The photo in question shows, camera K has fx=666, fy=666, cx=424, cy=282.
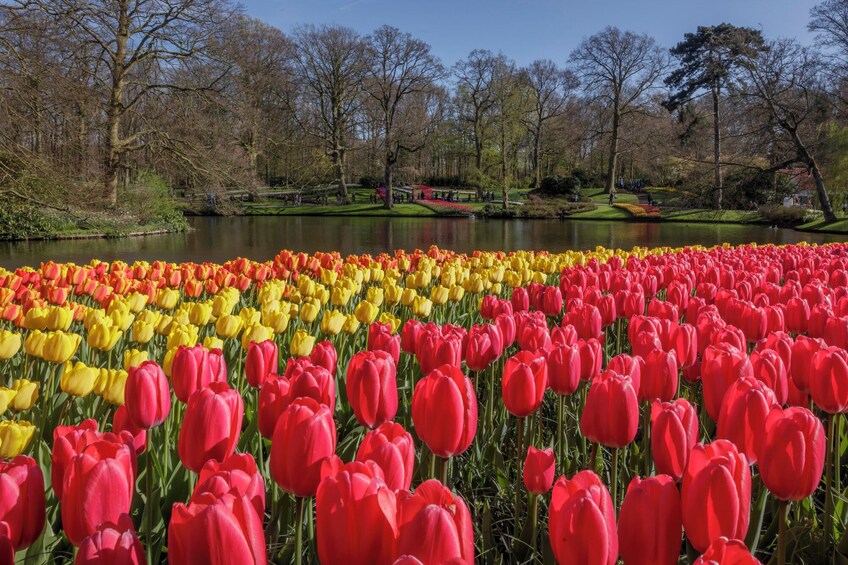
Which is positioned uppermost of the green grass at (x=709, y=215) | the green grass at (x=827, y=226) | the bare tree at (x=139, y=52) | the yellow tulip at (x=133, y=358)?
the bare tree at (x=139, y=52)

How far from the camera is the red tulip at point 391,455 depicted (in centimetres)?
97

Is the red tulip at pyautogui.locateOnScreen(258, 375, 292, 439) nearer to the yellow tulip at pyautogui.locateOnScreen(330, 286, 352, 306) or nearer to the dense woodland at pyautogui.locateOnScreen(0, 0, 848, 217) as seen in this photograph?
the yellow tulip at pyautogui.locateOnScreen(330, 286, 352, 306)

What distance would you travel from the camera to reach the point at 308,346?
230 cm

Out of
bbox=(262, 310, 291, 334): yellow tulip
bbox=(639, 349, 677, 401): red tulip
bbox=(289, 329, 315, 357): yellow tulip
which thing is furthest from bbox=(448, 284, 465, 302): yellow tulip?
bbox=(639, 349, 677, 401): red tulip

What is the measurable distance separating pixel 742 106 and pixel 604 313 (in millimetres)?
29958

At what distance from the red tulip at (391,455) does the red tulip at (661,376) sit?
0.85 m

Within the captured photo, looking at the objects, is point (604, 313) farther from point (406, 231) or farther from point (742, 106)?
point (742, 106)

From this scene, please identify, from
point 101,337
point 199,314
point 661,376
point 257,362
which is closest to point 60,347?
point 101,337

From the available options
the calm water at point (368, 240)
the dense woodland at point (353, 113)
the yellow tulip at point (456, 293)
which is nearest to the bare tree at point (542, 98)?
the dense woodland at point (353, 113)

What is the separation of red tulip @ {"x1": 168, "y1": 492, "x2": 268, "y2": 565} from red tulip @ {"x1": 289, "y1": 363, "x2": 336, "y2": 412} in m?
0.57

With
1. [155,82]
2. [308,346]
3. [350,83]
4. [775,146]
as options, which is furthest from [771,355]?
[350,83]

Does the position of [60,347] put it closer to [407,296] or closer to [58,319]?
[58,319]

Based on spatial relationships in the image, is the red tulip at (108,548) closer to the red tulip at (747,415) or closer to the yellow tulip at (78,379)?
the red tulip at (747,415)

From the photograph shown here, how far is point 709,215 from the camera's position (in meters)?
31.6
